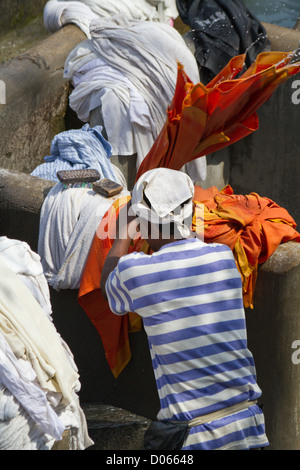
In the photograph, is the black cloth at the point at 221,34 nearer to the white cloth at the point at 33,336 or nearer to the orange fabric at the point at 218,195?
the orange fabric at the point at 218,195

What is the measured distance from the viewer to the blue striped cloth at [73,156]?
189 inches

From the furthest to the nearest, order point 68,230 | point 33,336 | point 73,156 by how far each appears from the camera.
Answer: point 73,156 → point 68,230 → point 33,336

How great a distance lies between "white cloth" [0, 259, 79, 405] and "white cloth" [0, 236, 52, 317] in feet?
0.37

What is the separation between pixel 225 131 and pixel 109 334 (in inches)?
51.0

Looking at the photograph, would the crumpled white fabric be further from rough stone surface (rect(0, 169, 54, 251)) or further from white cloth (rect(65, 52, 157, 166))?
white cloth (rect(65, 52, 157, 166))

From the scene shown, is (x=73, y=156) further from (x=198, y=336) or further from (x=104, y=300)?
(x=198, y=336)

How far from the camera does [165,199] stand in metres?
3.08

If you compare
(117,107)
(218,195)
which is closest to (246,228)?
(218,195)

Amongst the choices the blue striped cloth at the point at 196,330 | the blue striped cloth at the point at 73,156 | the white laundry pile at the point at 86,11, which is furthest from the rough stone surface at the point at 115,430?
the white laundry pile at the point at 86,11

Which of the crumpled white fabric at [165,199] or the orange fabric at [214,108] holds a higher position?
the crumpled white fabric at [165,199]

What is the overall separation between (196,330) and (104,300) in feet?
3.18

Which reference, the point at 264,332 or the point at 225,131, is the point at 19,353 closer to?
the point at 264,332

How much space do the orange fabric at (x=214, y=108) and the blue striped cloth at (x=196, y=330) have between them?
4.00 ft

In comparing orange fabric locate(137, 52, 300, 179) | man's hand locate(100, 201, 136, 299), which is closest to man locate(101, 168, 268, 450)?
man's hand locate(100, 201, 136, 299)
